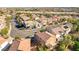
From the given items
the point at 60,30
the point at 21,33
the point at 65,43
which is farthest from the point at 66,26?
the point at 21,33

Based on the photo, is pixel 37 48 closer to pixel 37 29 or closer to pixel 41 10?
pixel 37 29

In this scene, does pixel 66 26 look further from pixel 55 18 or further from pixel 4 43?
pixel 4 43

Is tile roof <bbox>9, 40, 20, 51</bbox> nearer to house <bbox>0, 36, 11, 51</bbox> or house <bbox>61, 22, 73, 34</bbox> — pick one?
house <bbox>0, 36, 11, 51</bbox>

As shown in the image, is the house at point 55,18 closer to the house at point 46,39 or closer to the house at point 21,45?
the house at point 46,39

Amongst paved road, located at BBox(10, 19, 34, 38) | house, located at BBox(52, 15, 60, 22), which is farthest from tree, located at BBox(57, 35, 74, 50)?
paved road, located at BBox(10, 19, 34, 38)

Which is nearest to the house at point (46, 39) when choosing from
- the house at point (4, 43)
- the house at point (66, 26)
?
the house at point (66, 26)

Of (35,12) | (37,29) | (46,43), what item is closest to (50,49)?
(46,43)
